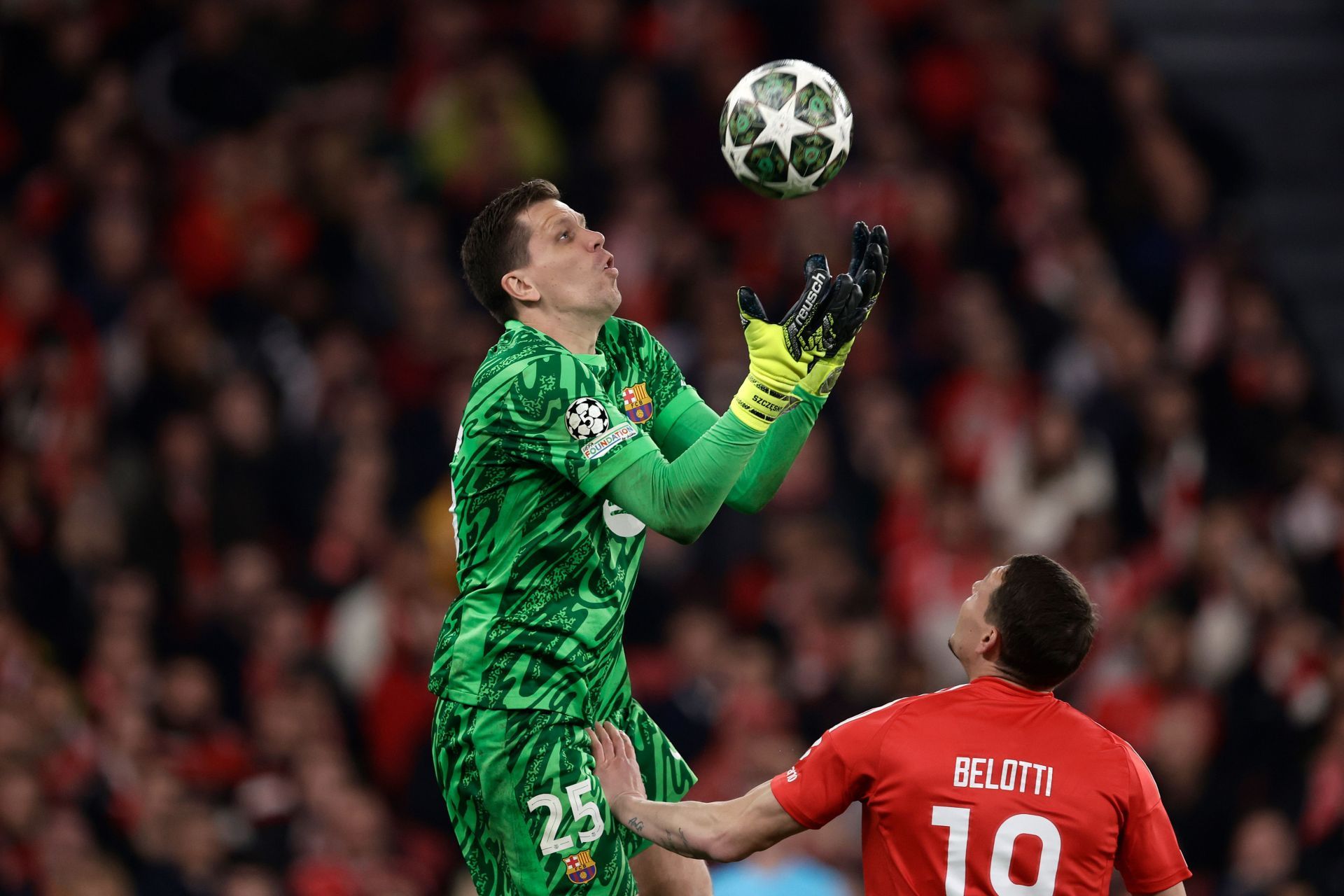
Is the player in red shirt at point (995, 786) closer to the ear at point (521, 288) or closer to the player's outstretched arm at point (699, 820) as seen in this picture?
the player's outstretched arm at point (699, 820)

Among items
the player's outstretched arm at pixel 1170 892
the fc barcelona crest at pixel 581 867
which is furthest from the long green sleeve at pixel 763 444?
→ the player's outstretched arm at pixel 1170 892

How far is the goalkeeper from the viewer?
199 inches

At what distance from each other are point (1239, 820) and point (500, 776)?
6.07m

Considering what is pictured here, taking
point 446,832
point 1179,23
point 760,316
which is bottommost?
point 446,832

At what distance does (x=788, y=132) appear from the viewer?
18.5 feet

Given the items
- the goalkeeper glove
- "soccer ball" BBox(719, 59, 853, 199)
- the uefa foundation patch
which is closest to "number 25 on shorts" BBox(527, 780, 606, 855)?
the uefa foundation patch

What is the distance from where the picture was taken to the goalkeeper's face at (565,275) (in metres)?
5.42

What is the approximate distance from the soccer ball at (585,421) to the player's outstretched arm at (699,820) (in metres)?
0.90

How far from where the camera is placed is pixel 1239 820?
9992 millimetres

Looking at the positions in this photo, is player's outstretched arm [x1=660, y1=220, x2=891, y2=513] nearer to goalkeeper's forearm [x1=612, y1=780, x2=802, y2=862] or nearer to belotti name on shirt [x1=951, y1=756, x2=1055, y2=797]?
goalkeeper's forearm [x1=612, y1=780, x2=802, y2=862]

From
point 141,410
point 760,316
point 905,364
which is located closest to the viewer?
point 760,316

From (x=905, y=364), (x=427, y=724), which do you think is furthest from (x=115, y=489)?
(x=905, y=364)

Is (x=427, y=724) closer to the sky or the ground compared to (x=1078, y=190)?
closer to the ground

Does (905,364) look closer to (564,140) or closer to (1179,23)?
(564,140)
